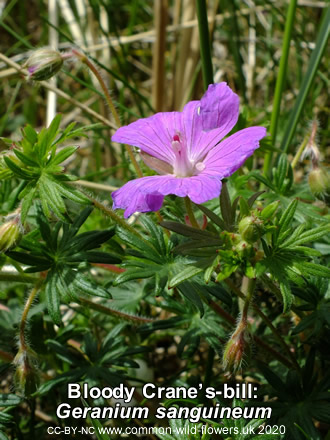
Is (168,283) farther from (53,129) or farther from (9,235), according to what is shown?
(53,129)

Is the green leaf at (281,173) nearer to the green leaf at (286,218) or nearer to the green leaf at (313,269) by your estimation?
the green leaf at (286,218)

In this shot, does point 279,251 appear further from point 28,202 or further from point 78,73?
point 78,73

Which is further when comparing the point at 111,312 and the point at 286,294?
the point at 111,312

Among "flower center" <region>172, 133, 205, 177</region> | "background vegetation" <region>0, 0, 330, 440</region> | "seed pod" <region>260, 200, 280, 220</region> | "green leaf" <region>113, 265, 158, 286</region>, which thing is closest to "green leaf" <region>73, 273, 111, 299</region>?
"background vegetation" <region>0, 0, 330, 440</region>

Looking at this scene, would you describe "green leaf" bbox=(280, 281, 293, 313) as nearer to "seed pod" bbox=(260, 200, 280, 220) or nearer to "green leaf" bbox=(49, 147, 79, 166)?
"seed pod" bbox=(260, 200, 280, 220)

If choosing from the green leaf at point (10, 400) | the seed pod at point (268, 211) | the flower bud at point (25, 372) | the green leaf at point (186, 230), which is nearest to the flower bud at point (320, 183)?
the seed pod at point (268, 211)

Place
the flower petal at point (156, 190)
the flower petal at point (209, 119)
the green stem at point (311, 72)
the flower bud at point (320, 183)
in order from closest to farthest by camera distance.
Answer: the flower petal at point (156, 190) < the flower petal at point (209, 119) < the flower bud at point (320, 183) < the green stem at point (311, 72)

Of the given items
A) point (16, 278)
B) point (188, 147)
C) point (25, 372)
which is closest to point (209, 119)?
point (188, 147)

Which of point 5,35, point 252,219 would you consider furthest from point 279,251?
point 5,35
